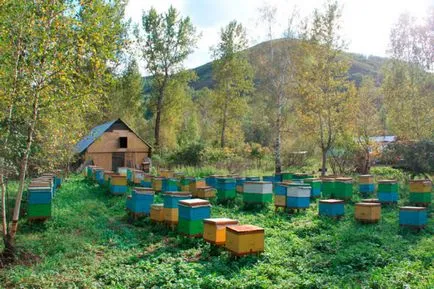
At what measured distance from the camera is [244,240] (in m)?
7.10

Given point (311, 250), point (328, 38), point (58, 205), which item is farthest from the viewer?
point (328, 38)

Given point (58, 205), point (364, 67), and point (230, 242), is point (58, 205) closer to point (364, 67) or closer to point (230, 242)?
point (230, 242)

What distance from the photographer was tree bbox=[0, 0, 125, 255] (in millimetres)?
6984

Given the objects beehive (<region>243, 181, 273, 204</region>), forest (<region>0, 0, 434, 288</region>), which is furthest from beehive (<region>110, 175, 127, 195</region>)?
beehive (<region>243, 181, 273, 204</region>)

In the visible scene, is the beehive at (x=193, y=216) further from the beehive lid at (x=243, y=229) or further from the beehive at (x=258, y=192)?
the beehive at (x=258, y=192)

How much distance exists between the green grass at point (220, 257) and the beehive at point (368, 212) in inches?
8.4

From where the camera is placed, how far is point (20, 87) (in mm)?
6984

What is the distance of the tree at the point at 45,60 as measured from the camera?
6984mm

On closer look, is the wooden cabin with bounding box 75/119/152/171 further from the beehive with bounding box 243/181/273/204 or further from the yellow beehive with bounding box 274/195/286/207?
the yellow beehive with bounding box 274/195/286/207

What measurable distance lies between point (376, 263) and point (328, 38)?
50.2 ft

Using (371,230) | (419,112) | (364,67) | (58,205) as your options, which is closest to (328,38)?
(419,112)

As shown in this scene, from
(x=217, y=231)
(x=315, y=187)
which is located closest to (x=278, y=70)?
(x=315, y=187)

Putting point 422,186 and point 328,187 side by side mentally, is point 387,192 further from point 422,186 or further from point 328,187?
point 328,187

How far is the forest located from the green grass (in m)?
0.06
